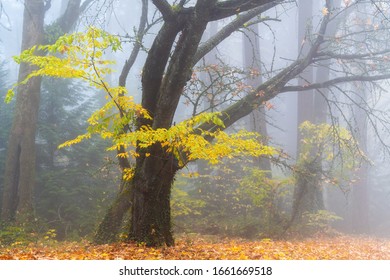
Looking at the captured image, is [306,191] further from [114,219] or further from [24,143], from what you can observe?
[24,143]

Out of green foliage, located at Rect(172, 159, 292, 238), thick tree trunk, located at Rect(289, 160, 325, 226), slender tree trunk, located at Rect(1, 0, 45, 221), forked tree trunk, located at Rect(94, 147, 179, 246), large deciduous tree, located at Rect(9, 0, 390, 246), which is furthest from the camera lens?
green foliage, located at Rect(172, 159, 292, 238)

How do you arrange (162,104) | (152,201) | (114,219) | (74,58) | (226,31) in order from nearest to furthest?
(74,58) < (162,104) < (152,201) < (226,31) < (114,219)

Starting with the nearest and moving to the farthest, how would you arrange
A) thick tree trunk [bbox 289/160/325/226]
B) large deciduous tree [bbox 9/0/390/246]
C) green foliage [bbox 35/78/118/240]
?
large deciduous tree [bbox 9/0/390/246] < thick tree trunk [bbox 289/160/325/226] < green foliage [bbox 35/78/118/240]

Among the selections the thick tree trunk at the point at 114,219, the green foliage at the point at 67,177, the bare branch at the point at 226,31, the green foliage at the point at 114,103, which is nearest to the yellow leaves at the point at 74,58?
the green foliage at the point at 114,103

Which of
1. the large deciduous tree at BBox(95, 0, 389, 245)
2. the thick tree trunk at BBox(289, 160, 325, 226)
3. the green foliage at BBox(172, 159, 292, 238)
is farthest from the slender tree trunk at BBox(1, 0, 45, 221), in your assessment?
the thick tree trunk at BBox(289, 160, 325, 226)

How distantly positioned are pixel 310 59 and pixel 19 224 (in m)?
8.02

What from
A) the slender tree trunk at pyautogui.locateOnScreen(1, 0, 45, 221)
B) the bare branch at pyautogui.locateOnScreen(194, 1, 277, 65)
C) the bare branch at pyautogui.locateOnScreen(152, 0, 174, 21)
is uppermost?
the bare branch at pyautogui.locateOnScreen(194, 1, 277, 65)

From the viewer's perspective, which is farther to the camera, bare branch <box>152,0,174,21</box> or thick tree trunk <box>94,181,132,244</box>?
thick tree trunk <box>94,181,132,244</box>

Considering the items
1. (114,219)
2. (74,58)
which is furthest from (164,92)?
(114,219)

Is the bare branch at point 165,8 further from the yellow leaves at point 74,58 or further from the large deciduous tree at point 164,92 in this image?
the yellow leaves at point 74,58

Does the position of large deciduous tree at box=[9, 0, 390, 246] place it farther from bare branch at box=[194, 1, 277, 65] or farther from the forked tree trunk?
bare branch at box=[194, 1, 277, 65]

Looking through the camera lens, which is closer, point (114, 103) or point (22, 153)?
point (114, 103)

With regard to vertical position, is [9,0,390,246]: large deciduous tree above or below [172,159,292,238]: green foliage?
above

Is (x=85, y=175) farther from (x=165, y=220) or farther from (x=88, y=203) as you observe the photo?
(x=165, y=220)
